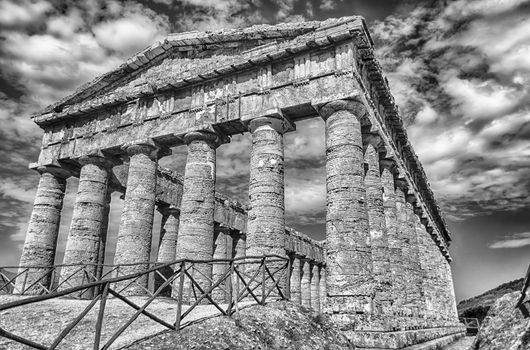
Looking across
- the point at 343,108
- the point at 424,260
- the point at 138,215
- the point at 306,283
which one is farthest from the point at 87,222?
the point at 306,283

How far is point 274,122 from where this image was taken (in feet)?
43.9

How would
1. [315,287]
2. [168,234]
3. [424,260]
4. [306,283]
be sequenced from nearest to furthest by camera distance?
[168,234]
[424,260]
[306,283]
[315,287]

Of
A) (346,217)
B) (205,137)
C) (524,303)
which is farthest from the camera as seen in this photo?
(205,137)

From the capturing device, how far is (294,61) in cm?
1363

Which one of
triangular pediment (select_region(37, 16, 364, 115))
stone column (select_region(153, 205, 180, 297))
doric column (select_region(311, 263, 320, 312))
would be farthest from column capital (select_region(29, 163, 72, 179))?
doric column (select_region(311, 263, 320, 312))

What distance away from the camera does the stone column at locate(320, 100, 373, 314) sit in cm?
1073

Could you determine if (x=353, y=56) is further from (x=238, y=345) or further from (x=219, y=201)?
(x=219, y=201)

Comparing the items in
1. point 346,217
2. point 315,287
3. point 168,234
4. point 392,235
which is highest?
point 168,234

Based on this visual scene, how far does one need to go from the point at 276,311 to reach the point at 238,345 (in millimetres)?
1509

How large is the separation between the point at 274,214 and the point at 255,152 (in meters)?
2.23

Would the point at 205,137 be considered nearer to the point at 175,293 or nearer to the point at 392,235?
the point at 175,293

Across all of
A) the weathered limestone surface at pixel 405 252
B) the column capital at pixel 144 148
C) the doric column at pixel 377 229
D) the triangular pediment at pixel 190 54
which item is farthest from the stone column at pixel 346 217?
the column capital at pixel 144 148

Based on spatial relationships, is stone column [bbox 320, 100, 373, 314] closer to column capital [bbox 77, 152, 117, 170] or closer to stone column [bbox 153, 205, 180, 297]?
column capital [bbox 77, 152, 117, 170]

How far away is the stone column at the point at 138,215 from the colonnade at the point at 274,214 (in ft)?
0.12
